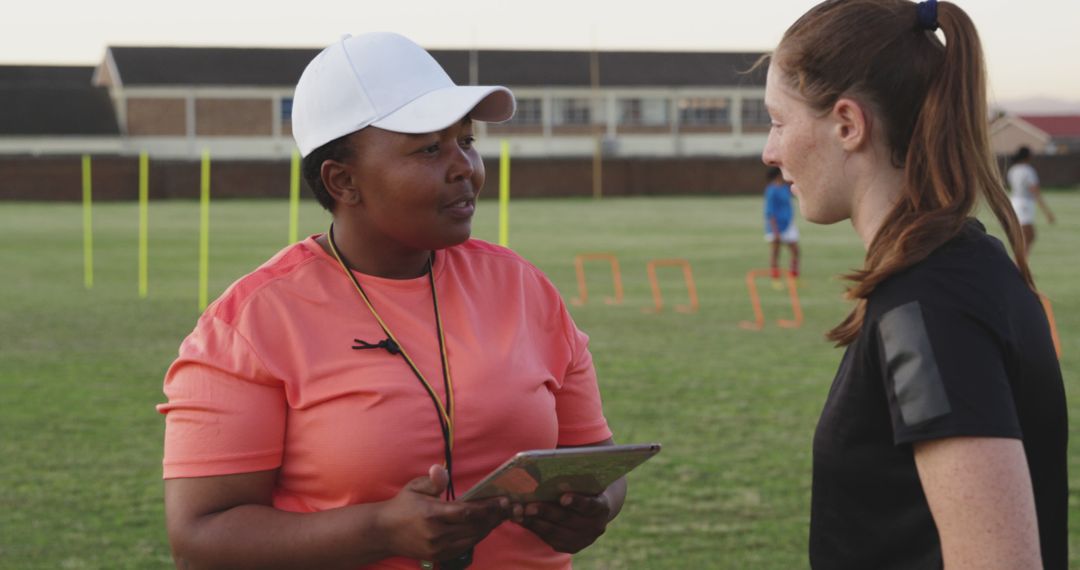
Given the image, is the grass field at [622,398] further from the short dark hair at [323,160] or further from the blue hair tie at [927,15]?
the blue hair tie at [927,15]

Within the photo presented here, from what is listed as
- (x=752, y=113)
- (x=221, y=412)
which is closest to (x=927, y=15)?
(x=221, y=412)

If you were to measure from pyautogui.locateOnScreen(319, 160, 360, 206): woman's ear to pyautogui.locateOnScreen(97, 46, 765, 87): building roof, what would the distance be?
262 ft

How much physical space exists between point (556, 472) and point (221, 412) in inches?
25.0

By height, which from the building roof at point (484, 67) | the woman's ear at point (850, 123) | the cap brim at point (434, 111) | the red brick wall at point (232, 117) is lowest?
the red brick wall at point (232, 117)

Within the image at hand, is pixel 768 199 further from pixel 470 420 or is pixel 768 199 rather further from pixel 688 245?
pixel 470 420

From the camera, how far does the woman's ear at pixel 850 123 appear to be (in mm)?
2279

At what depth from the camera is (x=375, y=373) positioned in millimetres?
2721

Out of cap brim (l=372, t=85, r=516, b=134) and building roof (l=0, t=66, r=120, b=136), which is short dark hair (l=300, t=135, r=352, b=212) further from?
building roof (l=0, t=66, r=120, b=136)

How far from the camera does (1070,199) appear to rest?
2133 inches

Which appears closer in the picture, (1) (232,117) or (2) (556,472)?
(2) (556,472)

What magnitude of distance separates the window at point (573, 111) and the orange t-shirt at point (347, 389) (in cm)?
8234

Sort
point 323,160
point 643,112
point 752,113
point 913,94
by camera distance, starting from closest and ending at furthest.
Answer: point 913,94 → point 323,160 → point 643,112 → point 752,113

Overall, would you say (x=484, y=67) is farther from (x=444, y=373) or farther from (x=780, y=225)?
(x=444, y=373)

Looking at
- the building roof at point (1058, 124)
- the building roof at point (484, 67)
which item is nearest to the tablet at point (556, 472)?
the building roof at point (484, 67)
